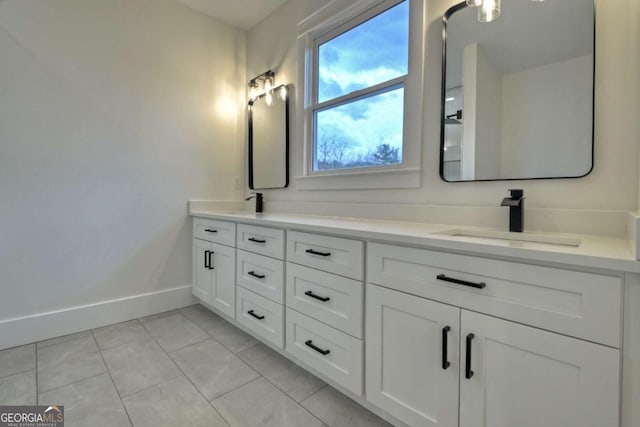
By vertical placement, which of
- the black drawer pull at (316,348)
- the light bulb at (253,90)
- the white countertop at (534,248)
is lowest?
the black drawer pull at (316,348)

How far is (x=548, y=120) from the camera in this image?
1267mm

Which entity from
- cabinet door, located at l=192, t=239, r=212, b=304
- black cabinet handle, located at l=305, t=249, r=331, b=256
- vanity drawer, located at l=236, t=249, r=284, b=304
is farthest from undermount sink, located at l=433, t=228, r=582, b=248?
cabinet door, located at l=192, t=239, r=212, b=304

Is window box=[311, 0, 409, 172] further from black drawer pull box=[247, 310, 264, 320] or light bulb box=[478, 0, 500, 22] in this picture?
black drawer pull box=[247, 310, 264, 320]

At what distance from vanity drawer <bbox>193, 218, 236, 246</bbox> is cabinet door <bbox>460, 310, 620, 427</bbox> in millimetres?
1585

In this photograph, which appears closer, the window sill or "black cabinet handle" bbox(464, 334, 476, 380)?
"black cabinet handle" bbox(464, 334, 476, 380)

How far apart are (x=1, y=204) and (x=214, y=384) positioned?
1.77 m

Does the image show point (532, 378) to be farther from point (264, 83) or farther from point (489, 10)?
point (264, 83)

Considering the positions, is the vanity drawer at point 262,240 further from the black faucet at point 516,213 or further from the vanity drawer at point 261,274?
the black faucet at point 516,213

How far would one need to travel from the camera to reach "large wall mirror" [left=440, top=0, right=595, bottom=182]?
1209 mm

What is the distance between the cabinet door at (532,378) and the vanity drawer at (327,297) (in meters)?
0.46

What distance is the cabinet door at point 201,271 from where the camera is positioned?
2416 mm

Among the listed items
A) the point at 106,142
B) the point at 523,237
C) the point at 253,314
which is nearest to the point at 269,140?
the point at 106,142

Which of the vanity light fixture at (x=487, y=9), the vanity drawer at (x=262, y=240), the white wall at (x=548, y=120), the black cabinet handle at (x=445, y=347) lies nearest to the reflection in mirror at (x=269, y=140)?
the vanity drawer at (x=262, y=240)

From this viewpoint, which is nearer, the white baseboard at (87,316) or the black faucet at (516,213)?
the black faucet at (516,213)
